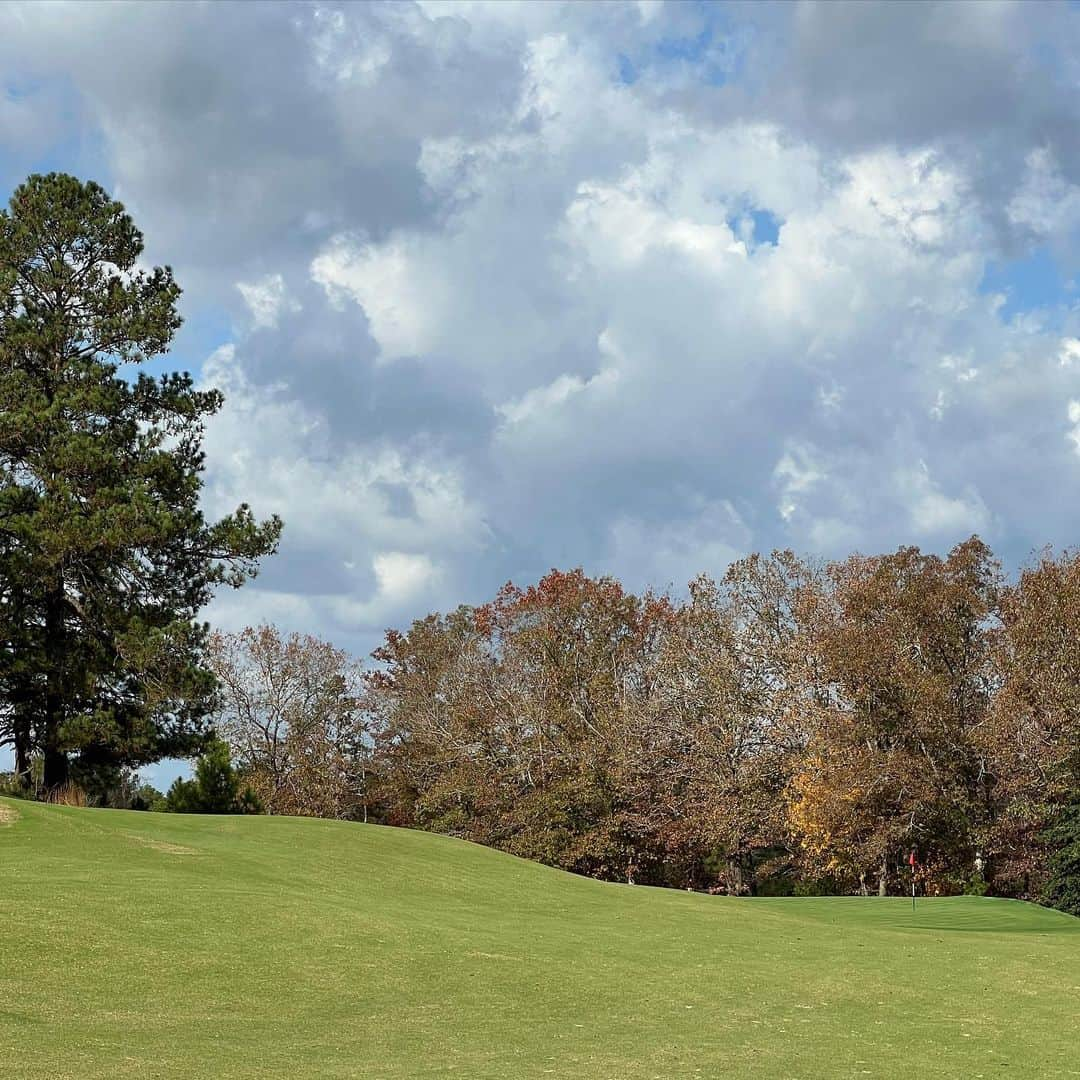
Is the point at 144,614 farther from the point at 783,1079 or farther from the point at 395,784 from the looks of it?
the point at 783,1079

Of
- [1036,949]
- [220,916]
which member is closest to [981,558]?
[1036,949]

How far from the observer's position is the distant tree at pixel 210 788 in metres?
39.6

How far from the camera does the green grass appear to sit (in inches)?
441

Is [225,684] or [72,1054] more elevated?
[225,684]

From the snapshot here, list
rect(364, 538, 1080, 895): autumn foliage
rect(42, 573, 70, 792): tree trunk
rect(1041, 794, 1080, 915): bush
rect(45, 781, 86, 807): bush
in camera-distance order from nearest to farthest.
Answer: rect(45, 781, 86, 807): bush
rect(1041, 794, 1080, 915): bush
rect(42, 573, 70, 792): tree trunk
rect(364, 538, 1080, 895): autumn foliage

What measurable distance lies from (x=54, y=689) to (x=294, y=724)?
73.7 ft

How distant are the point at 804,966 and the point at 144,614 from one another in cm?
2639

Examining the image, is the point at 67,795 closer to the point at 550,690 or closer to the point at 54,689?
the point at 54,689

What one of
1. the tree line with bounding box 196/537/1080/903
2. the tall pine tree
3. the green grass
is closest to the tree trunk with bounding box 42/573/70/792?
the tall pine tree

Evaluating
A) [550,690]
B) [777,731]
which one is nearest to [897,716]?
[777,731]

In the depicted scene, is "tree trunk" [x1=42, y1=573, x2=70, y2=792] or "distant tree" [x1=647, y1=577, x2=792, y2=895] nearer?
"tree trunk" [x1=42, y1=573, x2=70, y2=792]

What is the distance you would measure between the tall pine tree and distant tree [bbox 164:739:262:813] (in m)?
0.64

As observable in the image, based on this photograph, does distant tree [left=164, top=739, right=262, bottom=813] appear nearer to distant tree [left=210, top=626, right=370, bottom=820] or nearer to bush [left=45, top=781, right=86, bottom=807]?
bush [left=45, top=781, right=86, bottom=807]

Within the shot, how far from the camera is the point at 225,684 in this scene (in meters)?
58.2
